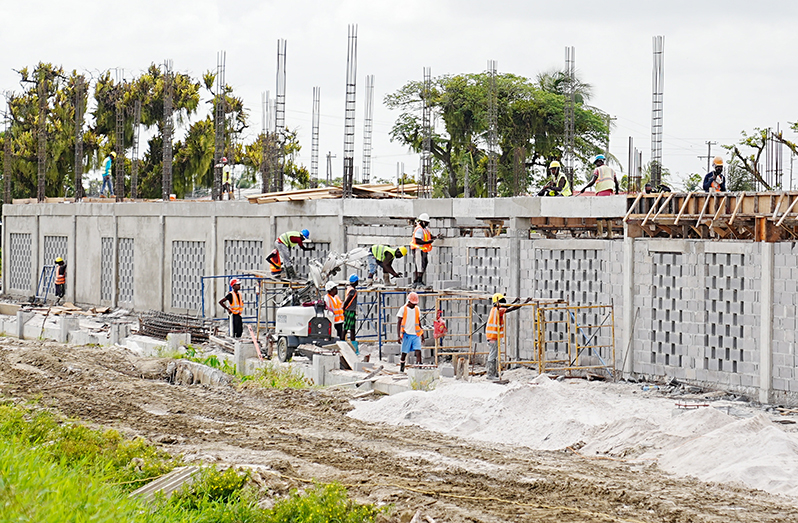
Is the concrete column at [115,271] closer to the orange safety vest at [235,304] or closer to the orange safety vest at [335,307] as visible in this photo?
the orange safety vest at [235,304]

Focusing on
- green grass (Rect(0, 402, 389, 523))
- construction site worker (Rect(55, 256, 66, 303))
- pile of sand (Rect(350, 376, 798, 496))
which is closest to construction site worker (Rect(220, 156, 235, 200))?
construction site worker (Rect(55, 256, 66, 303))

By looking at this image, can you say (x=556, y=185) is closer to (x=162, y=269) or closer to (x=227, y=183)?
(x=162, y=269)

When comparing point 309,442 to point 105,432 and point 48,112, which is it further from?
point 48,112

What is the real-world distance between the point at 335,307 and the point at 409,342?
2364mm

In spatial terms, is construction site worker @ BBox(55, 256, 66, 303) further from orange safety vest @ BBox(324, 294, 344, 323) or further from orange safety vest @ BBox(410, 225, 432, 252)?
orange safety vest @ BBox(410, 225, 432, 252)

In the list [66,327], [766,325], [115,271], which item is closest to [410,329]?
[766,325]

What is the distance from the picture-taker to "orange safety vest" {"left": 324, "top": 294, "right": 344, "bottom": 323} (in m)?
19.8

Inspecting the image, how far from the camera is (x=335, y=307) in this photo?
65.2 ft

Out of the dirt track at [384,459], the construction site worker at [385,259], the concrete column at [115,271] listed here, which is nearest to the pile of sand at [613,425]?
the dirt track at [384,459]

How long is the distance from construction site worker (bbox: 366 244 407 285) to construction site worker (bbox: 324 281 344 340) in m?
1.67

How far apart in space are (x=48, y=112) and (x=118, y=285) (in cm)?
2321

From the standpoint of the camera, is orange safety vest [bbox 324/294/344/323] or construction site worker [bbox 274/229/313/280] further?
construction site worker [bbox 274/229/313/280]

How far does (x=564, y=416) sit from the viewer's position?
14.1m

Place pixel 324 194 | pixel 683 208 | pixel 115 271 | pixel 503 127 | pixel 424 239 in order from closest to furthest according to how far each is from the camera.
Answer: pixel 683 208, pixel 424 239, pixel 324 194, pixel 115 271, pixel 503 127
